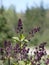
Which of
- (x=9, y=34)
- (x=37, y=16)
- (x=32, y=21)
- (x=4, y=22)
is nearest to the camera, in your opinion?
(x=9, y=34)

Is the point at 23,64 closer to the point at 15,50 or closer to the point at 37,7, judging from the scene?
the point at 15,50

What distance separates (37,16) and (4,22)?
2134 cm

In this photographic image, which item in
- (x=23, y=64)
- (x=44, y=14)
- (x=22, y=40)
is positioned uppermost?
(x=44, y=14)

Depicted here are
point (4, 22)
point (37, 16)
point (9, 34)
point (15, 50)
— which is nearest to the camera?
point (15, 50)

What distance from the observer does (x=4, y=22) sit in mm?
26469

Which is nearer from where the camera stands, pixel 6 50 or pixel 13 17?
pixel 6 50

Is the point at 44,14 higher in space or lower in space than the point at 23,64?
higher

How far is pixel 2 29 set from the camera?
86.0ft

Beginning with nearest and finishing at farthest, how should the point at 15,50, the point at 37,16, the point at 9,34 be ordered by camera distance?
the point at 15,50
the point at 9,34
the point at 37,16

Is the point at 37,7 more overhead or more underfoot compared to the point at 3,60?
more overhead

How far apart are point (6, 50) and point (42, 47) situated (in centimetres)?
36

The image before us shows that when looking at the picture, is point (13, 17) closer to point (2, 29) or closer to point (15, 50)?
point (2, 29)

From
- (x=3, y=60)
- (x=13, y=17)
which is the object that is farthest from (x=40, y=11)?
(x=3, y=60)

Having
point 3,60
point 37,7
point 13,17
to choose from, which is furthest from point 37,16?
point 3,60
